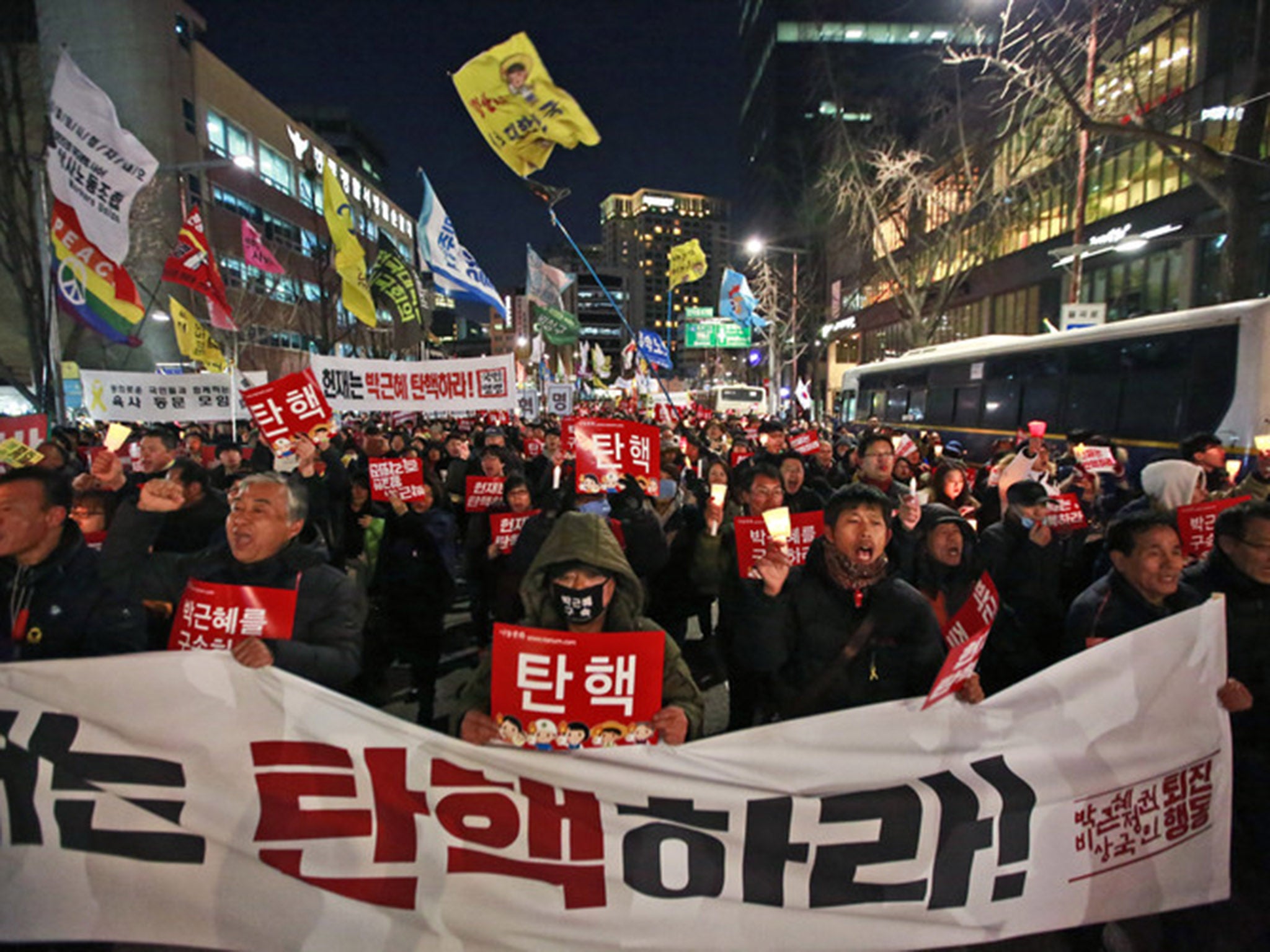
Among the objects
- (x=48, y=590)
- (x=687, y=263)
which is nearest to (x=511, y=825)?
(x=48, y=590)

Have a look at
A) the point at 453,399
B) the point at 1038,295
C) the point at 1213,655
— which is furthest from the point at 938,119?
the point at 1213,655

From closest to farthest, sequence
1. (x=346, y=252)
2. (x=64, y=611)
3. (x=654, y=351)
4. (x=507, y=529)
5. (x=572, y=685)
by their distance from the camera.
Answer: (x=572, y=685) → (x=64, y=611) → (x=507, y=529) → (x=346, y=252) → (x=654, y=351)

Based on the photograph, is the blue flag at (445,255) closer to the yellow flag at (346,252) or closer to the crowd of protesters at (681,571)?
the yellow flag at (346,252)

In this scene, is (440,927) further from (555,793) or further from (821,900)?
(821,900)

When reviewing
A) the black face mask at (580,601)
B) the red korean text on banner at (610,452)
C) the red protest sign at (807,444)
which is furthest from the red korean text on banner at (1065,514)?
the red protest sign at (807,444)

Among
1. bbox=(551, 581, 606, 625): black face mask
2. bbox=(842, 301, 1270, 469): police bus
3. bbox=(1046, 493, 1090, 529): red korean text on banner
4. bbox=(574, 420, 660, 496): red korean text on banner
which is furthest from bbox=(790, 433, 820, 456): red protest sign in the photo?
bbox=(551, 581, 606, 625): black face mask

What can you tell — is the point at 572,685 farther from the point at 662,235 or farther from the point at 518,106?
the point at 662,235

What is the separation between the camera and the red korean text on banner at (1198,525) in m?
4.03

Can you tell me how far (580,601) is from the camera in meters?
2.49

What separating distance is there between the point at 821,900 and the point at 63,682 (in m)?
2.63

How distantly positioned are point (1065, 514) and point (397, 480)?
451 cm

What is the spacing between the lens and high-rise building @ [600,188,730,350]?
3155 inches

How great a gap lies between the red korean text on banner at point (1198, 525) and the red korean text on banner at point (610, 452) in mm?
3311

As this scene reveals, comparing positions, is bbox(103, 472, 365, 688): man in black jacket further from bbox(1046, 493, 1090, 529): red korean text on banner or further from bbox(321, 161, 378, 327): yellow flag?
bbox(321, 161, 378, 327): yellow flag
